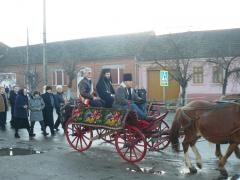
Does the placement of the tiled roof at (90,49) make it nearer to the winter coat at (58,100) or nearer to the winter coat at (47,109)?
the winter coat at (58,100)

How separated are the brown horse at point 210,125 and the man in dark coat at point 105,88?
7.74ft

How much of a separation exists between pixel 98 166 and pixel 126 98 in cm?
185

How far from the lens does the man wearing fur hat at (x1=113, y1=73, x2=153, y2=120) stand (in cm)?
868

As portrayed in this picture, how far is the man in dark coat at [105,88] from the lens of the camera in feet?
30.9

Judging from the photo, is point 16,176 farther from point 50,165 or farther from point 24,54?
point 24,54

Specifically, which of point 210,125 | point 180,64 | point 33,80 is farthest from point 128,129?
point 33,80

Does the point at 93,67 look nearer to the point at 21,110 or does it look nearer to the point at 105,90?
the point at 21,110

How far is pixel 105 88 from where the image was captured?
9.46 m

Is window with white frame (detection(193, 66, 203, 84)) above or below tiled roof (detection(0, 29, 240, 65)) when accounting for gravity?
below

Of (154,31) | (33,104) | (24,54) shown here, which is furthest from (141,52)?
(33,104)

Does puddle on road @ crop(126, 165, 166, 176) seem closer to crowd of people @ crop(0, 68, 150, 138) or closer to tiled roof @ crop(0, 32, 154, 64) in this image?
crowd of people @ crop(0, 68, 150, 138)

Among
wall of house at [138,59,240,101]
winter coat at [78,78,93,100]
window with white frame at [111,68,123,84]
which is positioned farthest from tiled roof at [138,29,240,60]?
winter coat at [78,78,93,100]

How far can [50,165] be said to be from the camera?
806cm

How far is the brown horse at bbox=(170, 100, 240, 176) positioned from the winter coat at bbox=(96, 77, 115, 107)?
235 centimetres
